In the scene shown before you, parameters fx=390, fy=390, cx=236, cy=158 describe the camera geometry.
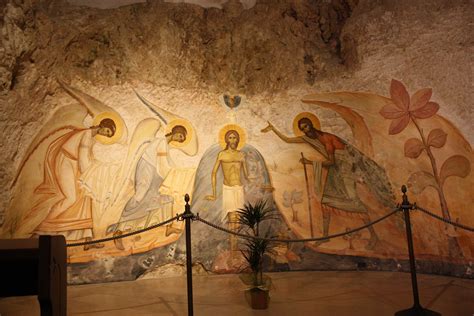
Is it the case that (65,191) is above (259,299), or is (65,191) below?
above

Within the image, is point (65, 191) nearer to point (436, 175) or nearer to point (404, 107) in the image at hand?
point (404, 107)

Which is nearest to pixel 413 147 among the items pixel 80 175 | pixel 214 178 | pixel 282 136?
pixel 282 136

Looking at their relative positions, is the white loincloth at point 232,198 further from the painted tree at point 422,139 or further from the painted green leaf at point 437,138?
the painted green leaf at point 437,138

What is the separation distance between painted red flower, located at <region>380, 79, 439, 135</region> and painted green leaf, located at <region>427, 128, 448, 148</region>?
0.86ft

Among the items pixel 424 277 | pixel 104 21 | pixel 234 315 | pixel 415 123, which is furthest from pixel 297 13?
pixel 234 315

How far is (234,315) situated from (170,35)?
4.76 m

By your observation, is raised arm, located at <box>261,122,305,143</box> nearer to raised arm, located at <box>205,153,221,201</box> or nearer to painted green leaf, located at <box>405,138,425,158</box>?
raised arm, located at <box>205,153,221,201</box>

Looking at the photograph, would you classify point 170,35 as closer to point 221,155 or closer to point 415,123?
point 221,155

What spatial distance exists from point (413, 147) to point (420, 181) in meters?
0.53

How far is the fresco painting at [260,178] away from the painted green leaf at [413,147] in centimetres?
2

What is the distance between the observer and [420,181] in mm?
5973

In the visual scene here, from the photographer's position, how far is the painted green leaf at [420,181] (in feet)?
19.1

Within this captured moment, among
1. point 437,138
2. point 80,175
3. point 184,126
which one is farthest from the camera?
point 184,126

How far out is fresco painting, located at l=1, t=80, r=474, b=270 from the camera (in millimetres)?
5750
